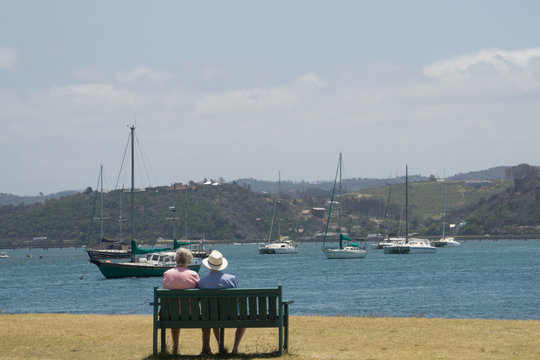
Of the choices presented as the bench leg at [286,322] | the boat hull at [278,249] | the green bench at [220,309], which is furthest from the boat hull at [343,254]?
the green bench at [220,309]

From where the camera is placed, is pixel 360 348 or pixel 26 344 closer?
pixel 360 348

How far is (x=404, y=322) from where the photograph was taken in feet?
58.8

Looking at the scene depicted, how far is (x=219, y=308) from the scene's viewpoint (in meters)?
12.6

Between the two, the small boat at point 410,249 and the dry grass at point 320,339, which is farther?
the small boat at point 410,249

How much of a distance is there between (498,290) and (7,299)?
33495 mm

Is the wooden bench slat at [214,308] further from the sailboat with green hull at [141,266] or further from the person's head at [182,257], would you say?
the sailboat with green hull at [141,266]

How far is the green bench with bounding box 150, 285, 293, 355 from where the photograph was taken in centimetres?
1247

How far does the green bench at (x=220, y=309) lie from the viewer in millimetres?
12469

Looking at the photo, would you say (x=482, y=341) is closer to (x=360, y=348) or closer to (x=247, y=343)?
(x=360, y=348)

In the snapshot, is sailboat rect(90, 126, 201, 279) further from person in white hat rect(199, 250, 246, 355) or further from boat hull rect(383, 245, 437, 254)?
boat hull rect(383, 245, 437, 254)

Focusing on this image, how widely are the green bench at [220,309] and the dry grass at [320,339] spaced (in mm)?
661

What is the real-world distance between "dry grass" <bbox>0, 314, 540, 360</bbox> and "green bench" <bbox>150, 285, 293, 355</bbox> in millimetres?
Answer: 661

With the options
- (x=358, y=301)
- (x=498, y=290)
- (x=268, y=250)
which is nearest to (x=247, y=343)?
(x=358, y=301)

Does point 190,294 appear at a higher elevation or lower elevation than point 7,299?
higher
